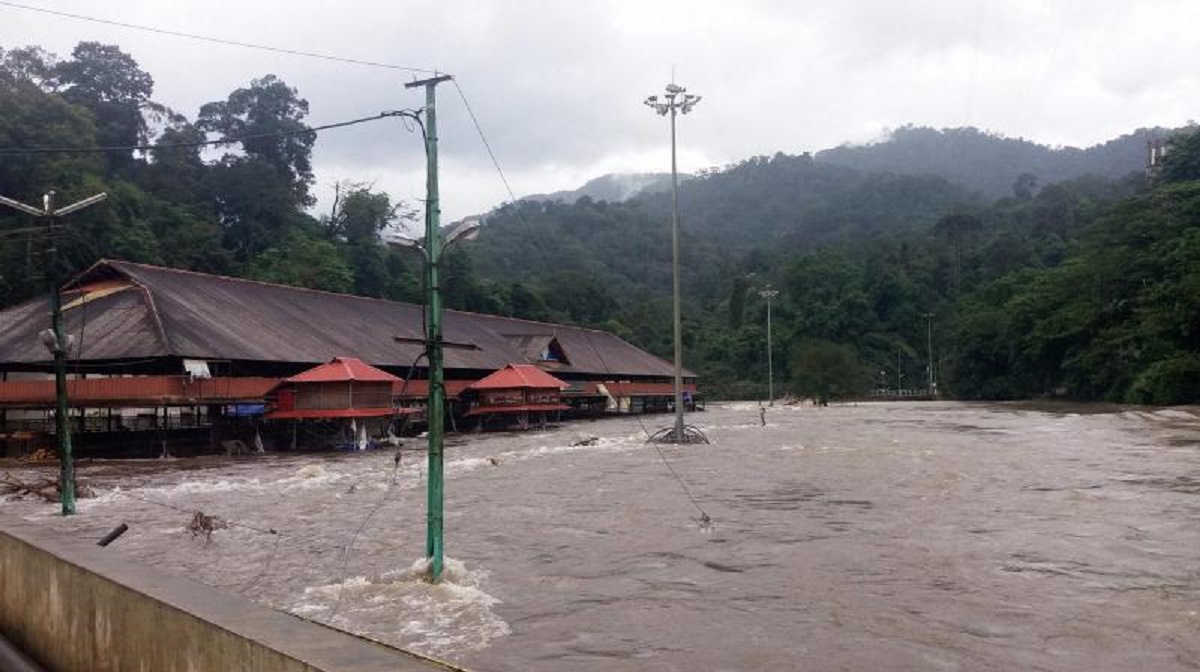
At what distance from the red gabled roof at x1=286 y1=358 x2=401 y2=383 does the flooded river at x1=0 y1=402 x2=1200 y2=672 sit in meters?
9.31

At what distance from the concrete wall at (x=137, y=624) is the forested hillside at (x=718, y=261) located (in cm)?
1128

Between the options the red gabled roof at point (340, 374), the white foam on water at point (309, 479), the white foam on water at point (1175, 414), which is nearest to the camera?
the white foam on water at point (309, 479)

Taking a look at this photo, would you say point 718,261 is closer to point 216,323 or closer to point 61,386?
point 216,323

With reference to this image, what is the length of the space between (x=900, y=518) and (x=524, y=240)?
391ft

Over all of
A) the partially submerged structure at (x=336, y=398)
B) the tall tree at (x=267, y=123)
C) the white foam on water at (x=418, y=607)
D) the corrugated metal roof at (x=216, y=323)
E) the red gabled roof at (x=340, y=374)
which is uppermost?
A: the tall tree at (x=267, y=123)

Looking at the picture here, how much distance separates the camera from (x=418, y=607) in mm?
9117

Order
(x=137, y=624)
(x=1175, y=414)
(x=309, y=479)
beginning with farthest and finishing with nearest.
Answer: (x=1175, y=414), (x=309, y=479), (x=137, y=624)

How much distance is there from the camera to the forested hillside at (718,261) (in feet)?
173

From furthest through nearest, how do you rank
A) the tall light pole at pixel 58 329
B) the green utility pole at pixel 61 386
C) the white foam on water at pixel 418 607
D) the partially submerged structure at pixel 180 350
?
the partially submerged structure at pixel 180 350, the green utility pole at pixel 61 386, the tall light pole at pixel 58 329, the white foam on water at pixel 418 607

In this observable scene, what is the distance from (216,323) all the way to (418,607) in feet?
95.9

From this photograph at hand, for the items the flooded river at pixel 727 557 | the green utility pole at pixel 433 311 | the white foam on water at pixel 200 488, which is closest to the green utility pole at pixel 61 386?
the flooded river at pixel 727 557

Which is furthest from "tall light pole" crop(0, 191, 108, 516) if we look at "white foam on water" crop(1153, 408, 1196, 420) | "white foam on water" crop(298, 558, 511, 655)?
"white foam on water" crop(1153, 408, 1196, 420)

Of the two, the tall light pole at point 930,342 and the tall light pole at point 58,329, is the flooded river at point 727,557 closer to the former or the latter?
the tall light pole at point 58,329

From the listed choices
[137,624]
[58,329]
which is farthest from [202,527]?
[137,624]
